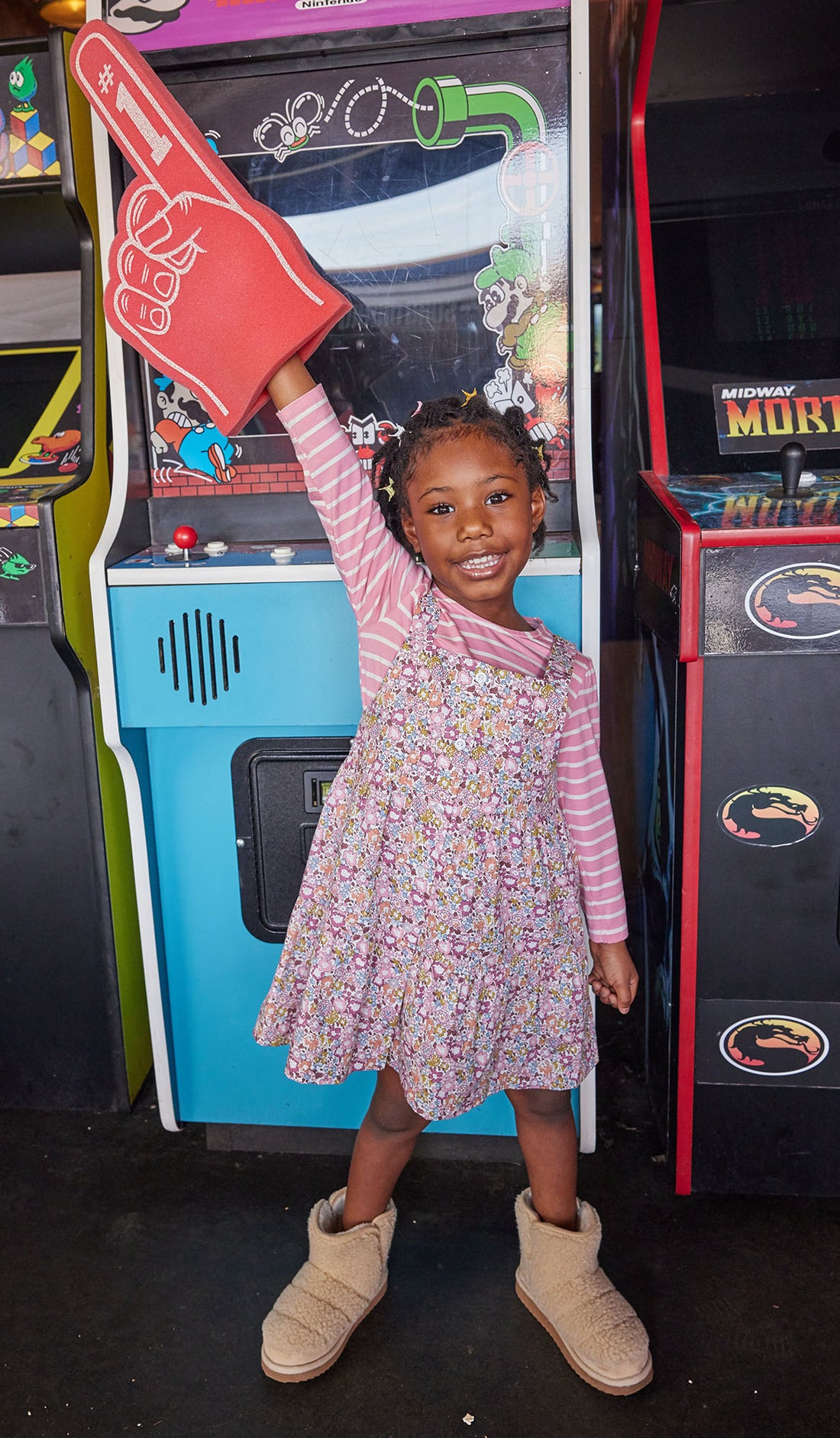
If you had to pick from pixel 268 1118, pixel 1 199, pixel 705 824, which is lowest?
pixel 268 1118

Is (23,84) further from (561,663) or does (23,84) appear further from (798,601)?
(798,601)

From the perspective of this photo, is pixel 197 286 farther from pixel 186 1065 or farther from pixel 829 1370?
pixel 829 1370

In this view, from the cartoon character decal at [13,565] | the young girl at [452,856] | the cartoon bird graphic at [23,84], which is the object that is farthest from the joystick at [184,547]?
the cartoon bird graphic at [23,84]

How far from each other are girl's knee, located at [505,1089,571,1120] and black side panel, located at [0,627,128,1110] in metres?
0.82

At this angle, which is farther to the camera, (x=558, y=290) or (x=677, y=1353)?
(x=558, y=290)

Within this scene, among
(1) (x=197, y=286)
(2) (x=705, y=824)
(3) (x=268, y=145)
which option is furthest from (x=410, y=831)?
(3) (x=268, y=145)

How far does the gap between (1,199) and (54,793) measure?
984mm

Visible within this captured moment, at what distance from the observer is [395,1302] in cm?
158

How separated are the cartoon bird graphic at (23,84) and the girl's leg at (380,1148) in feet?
5.00

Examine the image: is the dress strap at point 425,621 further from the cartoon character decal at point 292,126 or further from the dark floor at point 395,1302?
the dark floor at point 395,1302

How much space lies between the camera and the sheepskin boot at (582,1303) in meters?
1.42

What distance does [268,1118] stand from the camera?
1.89 meters

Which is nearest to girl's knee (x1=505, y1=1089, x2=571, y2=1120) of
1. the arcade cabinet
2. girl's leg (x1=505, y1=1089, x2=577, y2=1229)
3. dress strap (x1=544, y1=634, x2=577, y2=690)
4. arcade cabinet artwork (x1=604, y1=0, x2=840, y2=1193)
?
girl's leg (x1=505, y1=1089, x2=577, y2=1229)

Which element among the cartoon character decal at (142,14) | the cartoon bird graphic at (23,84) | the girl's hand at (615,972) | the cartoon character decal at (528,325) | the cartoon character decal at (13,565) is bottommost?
the girl's hand at (615,972)
